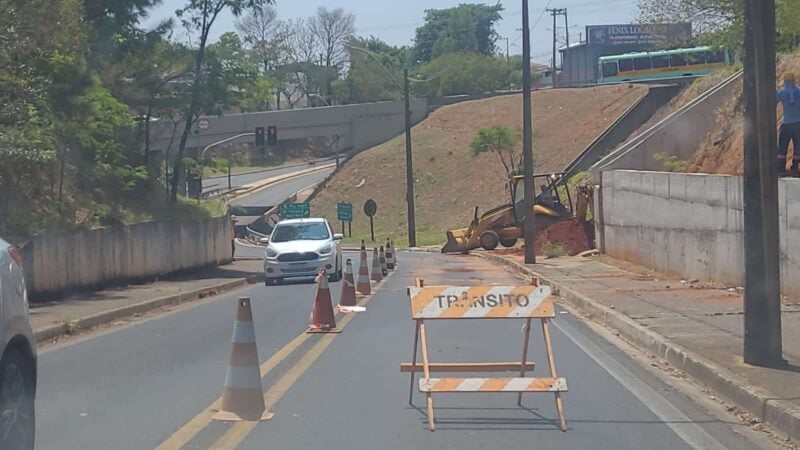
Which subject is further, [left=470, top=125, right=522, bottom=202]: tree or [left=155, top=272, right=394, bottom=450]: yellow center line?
[left=470, top=125, right=522, bottom=202]: tree

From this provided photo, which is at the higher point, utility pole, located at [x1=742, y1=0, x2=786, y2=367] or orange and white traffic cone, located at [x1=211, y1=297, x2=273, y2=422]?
utility pole, located at [x1=742, y1=0, x2=786, y2=367]

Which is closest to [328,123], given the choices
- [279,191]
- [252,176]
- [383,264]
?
[279,191]

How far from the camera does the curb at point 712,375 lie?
28.9ft

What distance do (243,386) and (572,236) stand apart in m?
29.1

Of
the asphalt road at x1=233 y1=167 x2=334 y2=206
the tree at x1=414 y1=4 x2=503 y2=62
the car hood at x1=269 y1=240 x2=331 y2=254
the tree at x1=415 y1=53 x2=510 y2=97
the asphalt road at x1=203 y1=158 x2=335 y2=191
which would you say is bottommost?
the car hood at x1=269 y1=240 x2=331 y2=254

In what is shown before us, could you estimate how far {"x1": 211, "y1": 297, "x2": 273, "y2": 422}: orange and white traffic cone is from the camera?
9070 mm

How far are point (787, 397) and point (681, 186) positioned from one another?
45.6 ft

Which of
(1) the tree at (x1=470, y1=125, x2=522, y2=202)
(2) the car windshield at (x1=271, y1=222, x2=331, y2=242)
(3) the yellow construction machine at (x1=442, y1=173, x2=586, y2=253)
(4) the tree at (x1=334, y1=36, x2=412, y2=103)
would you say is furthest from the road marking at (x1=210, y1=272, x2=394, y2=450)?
(4) the tree at (x1=334, y1=36, x2=412, y2=103)

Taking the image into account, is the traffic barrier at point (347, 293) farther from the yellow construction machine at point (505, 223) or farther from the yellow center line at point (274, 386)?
the yellow construction machine at point (505, 223)

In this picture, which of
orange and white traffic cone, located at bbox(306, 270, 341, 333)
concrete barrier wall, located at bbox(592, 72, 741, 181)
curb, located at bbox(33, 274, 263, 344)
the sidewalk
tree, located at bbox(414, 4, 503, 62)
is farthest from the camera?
tree, located at bbox(414, 4, 503, 62)

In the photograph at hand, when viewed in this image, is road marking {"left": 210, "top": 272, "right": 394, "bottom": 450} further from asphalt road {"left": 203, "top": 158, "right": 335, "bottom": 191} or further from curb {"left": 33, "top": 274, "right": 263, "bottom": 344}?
asphalt road {"left": 203, "top": 158, "right": 335, "bottom": 191}

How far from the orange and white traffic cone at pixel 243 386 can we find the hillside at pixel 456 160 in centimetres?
5086

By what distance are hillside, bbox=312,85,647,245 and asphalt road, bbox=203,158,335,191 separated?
17.6m

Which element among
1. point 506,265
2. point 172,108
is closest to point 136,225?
point 172,108
